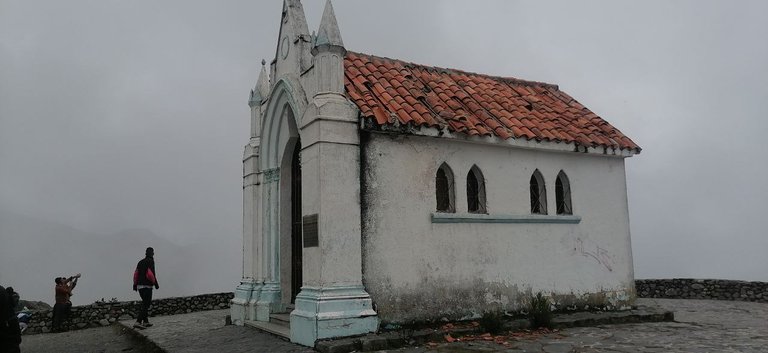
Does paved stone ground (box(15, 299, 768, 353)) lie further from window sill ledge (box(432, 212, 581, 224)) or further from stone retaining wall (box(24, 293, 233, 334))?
Result: window sill ledge (box(432, 212, 581, 224))

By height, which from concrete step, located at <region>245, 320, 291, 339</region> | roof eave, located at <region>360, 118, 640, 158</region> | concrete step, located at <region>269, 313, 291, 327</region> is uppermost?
roof eave, located at <region>360, 118, 640, 158</region>

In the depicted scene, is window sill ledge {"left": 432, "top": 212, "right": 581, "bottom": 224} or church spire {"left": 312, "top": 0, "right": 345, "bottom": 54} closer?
church spire {"left": 312, "top": 0, "right": 345, "bottom": 54}

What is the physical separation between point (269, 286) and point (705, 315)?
909 centimetres

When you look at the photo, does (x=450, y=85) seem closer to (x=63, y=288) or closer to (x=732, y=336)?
(x=732, y=336)

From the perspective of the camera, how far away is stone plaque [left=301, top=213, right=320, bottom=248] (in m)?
8.79

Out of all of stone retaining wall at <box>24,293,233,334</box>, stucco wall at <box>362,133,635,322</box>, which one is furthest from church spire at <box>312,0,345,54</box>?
stone retaining wall at <box>24,293,233,334</box>

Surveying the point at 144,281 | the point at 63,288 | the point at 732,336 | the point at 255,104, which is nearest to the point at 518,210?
the point at 732,336

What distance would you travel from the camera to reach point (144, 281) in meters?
12.8

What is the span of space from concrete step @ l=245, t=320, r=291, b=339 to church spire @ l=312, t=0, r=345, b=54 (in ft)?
14.7

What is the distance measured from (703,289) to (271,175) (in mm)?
13125

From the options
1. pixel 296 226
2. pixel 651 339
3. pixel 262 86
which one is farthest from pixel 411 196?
pixel 262 86

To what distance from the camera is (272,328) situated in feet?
32.6

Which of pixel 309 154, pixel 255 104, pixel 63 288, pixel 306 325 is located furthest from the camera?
pixel 63 288

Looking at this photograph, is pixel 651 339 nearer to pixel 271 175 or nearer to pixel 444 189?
pixel 444 189
